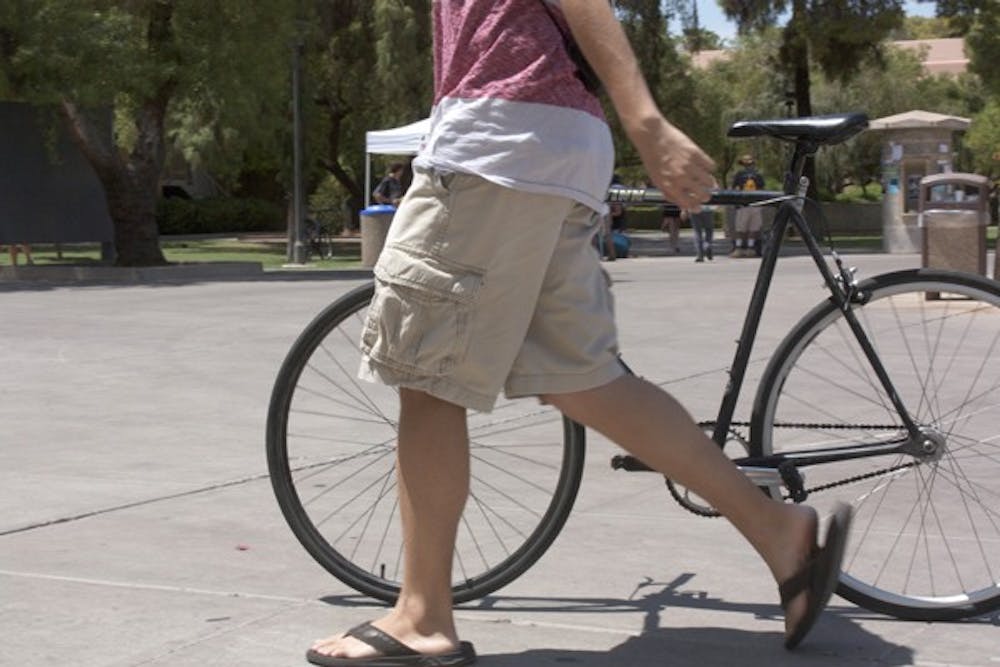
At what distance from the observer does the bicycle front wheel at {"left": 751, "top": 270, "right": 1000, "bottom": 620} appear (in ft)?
14.3

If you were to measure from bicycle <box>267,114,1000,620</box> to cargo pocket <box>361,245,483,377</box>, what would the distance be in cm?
49

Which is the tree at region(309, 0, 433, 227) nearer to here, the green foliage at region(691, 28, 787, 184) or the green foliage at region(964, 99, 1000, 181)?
the green foliage at region(691, 28, 787, 184)

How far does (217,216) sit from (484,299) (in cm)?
4967

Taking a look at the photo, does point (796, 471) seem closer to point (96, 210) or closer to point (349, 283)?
point (349, 283)

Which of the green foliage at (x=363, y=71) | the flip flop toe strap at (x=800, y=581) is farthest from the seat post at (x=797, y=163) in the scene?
the green foliage at (x=363, y=71)

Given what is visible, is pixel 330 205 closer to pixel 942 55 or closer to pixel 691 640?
pixel 691 640

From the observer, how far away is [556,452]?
180 inches

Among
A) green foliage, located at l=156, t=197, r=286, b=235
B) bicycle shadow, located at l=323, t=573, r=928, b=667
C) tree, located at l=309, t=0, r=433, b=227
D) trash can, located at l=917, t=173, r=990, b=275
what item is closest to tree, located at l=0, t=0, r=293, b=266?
tree, located at l=309, t=0, r=433, b=227

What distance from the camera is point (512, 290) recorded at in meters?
3.74

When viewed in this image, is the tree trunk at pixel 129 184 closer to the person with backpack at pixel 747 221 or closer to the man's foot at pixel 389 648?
the person with backpack at pixel 747 221

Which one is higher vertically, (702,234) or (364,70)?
(364,70)

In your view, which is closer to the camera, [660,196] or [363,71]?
[660,196]

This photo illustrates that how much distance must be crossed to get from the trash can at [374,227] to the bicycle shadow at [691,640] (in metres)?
21.1

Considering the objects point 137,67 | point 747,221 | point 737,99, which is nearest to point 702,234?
point 747,221
